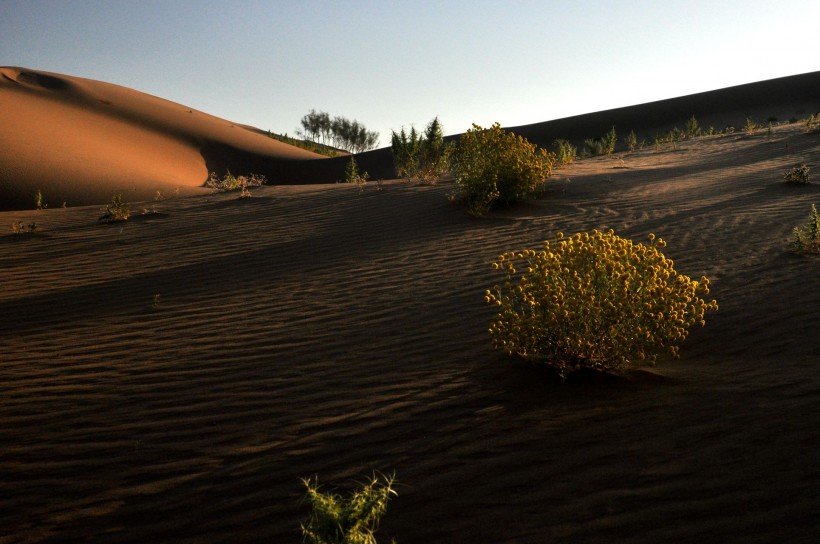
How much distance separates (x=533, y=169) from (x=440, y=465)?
8.34 meters

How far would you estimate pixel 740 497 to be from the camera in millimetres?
2875

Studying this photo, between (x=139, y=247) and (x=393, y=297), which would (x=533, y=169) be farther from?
(x=139, y=247)

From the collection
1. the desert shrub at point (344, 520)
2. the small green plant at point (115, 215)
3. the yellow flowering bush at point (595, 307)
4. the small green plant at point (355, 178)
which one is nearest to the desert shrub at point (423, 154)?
the small green plant at point (355, 178)

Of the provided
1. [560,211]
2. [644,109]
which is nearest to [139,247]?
[560,211]

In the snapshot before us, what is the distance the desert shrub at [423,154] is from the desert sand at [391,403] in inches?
234

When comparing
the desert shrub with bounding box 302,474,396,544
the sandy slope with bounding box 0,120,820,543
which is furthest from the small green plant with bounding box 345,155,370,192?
the desert shrub with bounding box 302,474,396,544

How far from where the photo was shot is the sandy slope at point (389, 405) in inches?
117

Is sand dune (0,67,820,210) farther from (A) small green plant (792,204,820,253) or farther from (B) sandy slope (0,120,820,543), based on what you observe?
(A) small green plant (792,204,820,253)

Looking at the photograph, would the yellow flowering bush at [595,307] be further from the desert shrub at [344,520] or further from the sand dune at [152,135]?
the sand dune at [152,135]

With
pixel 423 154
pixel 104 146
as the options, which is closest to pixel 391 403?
pixel 423 154

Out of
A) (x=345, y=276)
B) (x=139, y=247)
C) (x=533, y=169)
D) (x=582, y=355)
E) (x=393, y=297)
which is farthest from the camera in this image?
(x=533, y=169)

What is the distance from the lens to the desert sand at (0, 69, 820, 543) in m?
2.97

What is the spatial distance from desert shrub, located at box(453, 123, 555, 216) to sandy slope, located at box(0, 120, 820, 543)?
7.22ft

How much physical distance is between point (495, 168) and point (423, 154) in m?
5.44
